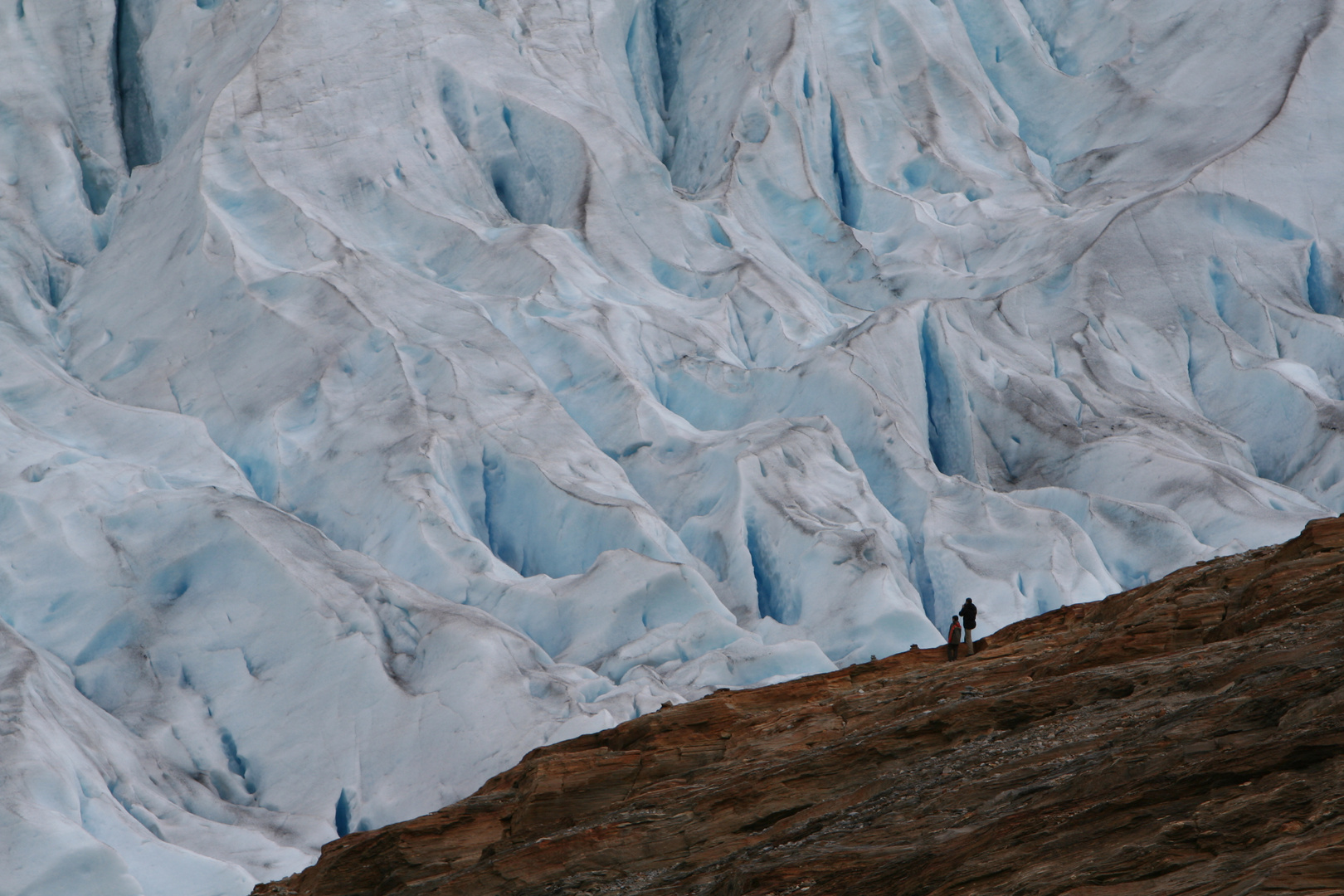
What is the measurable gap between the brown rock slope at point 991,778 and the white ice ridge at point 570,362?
619 cm

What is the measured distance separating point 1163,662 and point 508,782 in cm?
554

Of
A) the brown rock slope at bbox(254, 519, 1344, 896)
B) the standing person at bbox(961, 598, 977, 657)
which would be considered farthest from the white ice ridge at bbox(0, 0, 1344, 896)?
the brown rock slope at bbox(254, 519, 1344, 896)

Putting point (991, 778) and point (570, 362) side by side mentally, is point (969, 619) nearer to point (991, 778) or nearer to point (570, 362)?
point (991, 778)

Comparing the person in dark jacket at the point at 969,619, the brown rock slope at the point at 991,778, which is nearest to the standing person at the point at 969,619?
the person in dark jacket at the point at 969,619

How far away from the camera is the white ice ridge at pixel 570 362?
18.1 m

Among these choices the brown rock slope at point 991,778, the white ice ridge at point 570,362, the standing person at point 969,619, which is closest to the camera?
the brown rock slope at point 991,778

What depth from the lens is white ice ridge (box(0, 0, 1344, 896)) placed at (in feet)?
59.4

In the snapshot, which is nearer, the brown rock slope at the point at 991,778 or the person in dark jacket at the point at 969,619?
the brown rock slope at the point at 991,778

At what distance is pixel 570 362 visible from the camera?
77.9ft

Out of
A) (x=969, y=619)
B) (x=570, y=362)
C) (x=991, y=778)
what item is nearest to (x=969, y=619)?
(x=969, y=619)

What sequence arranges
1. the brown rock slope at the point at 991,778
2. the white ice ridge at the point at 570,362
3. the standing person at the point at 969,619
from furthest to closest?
the white ice ridge at the point at 570,362 → the standing person at the point at 969,619 → the brown rock slope at the point at 991,778

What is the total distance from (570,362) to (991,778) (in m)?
16.5

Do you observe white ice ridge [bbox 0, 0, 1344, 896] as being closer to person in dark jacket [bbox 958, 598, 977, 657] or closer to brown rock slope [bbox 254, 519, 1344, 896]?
person in dark jacket [bbox 958, 598, 977, 657]

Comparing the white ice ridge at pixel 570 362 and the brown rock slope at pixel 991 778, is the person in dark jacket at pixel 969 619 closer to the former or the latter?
the brown rock slope at pixel 991 778
